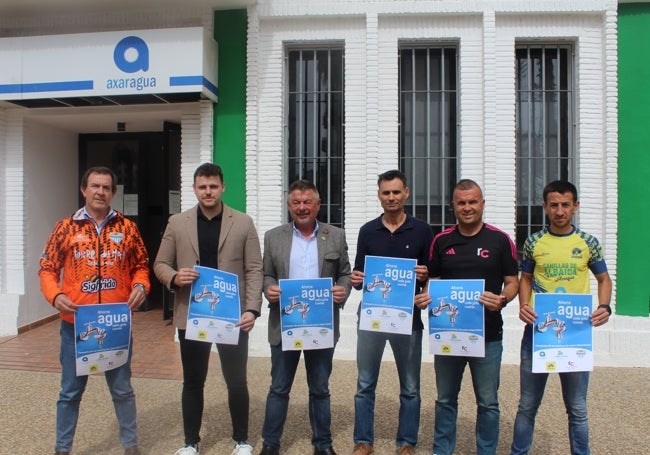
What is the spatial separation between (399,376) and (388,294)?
0.64 m

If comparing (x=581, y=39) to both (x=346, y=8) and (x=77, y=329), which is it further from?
(x=77, y=329)

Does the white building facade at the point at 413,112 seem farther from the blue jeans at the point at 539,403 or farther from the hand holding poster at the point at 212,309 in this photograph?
the hand holding poster at the point at 212,309

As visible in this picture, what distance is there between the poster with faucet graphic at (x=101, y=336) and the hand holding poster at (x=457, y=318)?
2.06 m

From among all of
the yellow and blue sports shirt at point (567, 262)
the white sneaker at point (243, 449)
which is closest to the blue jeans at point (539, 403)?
the yellow and blue sports shirt at point (567, 262)

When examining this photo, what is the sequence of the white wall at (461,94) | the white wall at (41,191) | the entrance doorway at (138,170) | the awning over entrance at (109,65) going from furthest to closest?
the entrance doorway at (138,170)
the white wall at (41,191)
the white wall at (461,94)
the awning over entrance at (109,65)

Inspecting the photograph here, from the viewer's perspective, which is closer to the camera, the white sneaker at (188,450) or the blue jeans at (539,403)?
the blue jeans at (539,403)

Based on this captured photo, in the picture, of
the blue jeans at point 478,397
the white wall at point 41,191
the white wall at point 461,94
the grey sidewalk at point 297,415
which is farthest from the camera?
the white wall at point 41,191

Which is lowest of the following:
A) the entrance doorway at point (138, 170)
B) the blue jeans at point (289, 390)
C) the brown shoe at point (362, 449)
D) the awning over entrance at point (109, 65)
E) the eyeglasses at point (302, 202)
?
the brown shoe at point (362, 449)

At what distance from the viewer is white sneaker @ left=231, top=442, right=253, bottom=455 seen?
350 centimetres

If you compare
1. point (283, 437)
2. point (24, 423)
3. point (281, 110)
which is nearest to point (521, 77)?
point (281, 110)

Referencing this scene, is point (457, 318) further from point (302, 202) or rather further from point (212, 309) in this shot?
point (212, 309)

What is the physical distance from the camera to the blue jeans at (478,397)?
10.6 ft

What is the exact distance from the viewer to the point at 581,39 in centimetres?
627

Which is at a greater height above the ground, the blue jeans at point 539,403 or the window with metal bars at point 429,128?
the window with metal bars at point 429,128
